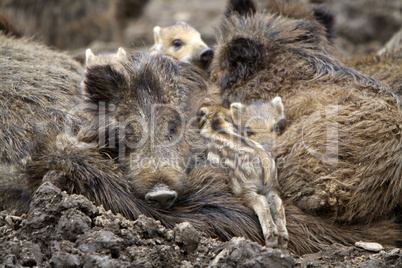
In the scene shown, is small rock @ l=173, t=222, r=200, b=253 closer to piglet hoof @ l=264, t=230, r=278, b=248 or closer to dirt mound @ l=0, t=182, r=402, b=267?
dirt mound @ l=0, t=182, r=402, b=267

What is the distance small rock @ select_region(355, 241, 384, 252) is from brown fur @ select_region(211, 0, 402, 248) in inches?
8.0

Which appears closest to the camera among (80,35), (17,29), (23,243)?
(23,243)

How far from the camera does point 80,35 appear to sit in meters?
8.73

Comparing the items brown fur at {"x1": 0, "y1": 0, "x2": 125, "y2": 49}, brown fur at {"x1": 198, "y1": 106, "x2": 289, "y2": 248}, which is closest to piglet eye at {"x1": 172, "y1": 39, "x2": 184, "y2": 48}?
brown fur at {"x1": 198, "y1": 106, "x2": 289, "y2": 248}

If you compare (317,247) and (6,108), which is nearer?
(317,247)

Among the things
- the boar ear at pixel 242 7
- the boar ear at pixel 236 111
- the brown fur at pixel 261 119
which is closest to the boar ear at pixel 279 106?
the brown fur at pixel 261 119

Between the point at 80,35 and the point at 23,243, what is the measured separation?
667cm

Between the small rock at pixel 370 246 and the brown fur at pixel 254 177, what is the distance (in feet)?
1.60

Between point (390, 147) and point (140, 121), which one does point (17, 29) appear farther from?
point (390, 147)

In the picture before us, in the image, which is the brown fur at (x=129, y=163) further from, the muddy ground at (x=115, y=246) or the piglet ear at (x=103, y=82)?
the muddy ground at (x=115, y=246)

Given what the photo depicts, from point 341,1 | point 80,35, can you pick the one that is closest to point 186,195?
point 80,35

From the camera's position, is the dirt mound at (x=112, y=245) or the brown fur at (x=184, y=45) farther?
the brown fur at (x=184, y=45)

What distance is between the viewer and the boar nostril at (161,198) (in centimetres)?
301

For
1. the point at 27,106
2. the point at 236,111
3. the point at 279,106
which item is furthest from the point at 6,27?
the point at 279,106
